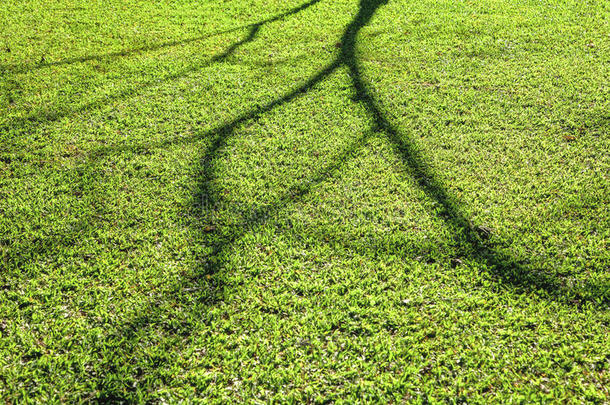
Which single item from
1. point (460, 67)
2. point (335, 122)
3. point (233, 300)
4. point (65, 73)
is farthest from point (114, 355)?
point (460, 67)

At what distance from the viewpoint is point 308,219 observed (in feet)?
10.4

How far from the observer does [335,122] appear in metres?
4.10

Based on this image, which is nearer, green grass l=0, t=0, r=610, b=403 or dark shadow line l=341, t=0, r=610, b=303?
green grass l=0, t=0, r=610, b=403

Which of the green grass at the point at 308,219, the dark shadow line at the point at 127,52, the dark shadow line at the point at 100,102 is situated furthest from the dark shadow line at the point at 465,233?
the dark shadow line at the point at 127,52

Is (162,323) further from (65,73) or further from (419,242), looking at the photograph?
(65,73)

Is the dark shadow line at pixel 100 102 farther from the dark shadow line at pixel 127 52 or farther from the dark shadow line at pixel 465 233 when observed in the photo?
the dark shadow line at pixel 465 233

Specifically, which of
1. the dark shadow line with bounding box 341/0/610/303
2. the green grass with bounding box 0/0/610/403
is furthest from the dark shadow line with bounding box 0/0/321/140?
the dark shadow line with bounding box 341/0/610/303

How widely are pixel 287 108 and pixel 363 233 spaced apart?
5.68ft

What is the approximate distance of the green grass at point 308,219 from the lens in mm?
2383

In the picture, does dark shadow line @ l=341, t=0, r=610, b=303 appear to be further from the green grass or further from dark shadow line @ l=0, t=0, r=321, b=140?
dark shadow line @ l=0, t=0, r=321, b=140

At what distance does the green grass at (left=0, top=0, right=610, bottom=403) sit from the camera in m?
2.38

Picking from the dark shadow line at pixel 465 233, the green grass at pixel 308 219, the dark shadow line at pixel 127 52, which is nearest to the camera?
the green grass at pixel 308 219

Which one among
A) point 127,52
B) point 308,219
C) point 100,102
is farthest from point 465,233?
point 127,52

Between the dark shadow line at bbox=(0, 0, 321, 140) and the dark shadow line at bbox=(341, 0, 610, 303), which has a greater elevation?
the dark shadow line at bbox=(0, 0, 321, 140)
